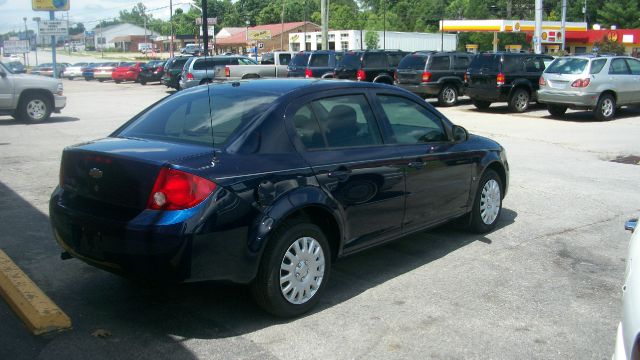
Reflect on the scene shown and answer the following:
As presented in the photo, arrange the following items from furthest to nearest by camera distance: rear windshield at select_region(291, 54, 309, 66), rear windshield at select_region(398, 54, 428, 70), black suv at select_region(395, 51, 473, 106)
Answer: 1. rear windshield at select_region(291, 54, 309, 66)
2. rear windshield at select_region(398, 54, 428, 70)
3. black suv at select_region(395, 51, 473, 106)

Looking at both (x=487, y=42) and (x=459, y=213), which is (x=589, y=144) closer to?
(x=459, y=213)

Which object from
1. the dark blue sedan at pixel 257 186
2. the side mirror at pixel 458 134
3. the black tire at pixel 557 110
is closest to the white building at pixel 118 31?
the black tire at pixel 557 110

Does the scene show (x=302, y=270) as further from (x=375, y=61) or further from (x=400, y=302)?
(x=375, y=61)

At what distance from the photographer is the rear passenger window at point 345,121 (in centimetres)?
491

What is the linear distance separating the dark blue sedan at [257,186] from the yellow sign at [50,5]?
3721 cm

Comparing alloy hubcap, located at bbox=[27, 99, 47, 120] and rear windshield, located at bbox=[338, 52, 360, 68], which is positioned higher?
rear windshield, located at bbox=[338, 52, 360, 68]

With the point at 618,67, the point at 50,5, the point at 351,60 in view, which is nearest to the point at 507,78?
the point at 618,67

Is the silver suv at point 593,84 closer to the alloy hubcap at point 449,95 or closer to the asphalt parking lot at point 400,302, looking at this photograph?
the alloy hubcap at point 449,95

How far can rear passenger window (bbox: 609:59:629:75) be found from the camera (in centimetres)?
1805

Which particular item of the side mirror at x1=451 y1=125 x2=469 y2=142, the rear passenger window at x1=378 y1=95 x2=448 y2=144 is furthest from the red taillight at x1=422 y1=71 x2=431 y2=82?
the rear passenger window at x1=378 y1=95 x2=448 y2=144

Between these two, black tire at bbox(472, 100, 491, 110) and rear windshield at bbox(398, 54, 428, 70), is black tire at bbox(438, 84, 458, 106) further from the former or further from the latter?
black tire at bbox(472, 100, 491, 110)

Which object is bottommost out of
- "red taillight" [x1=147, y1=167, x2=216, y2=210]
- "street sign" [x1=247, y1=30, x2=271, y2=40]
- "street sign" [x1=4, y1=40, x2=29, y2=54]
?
"red taillight" [x1=147, y1=167, x2=216, y2=210]

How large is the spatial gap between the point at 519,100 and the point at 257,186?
1766 centimetres

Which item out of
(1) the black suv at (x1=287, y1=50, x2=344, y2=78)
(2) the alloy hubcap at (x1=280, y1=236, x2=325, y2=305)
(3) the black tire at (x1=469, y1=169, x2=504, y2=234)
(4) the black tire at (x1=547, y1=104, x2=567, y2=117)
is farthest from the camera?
(1) the black suv at (x1=287, y1=50, x2=344, y2=78)
